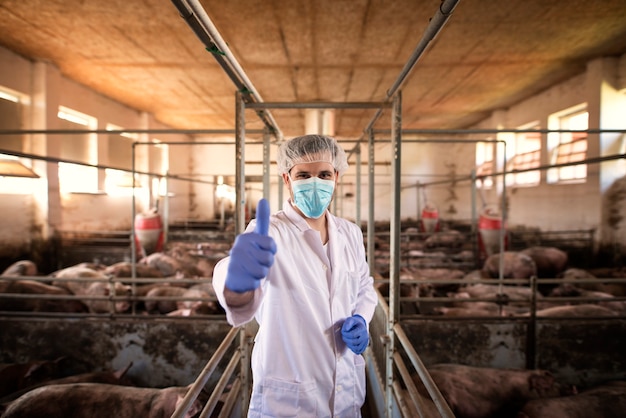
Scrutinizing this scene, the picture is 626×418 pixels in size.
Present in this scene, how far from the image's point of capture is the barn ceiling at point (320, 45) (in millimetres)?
4574

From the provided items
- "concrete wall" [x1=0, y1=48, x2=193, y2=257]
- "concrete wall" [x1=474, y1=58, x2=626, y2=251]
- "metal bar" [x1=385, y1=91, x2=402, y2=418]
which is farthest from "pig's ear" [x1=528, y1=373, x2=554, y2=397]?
"concrete wall" [x1=0, y1=48, x2=193, y2=257]

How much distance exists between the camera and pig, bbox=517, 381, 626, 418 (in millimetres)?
2184

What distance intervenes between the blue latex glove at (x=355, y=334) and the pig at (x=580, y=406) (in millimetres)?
1758

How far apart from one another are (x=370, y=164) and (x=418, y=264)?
3856 millimetres

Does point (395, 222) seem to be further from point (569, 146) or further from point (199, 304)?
point (569, 146)

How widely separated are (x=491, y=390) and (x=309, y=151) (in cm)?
253

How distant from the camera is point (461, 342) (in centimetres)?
305

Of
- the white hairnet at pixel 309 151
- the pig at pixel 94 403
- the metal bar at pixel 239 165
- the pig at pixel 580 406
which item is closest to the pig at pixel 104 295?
the pig at pixel 94 403

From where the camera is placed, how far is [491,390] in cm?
255

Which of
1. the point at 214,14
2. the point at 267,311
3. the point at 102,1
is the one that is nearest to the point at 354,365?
the point at 267,311

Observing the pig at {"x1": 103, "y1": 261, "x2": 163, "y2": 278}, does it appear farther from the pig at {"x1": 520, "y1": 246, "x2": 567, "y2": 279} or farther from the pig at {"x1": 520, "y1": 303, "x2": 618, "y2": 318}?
the pig at {"x1": 520, "y1": 246, "x2": 567, "y2": 279}

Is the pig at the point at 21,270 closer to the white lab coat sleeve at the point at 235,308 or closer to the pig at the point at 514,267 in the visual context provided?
the white lab coat sleeve at the point at 235,308

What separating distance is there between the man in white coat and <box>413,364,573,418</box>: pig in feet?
4.64

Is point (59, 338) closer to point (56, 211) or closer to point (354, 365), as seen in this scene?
point (354, 365)
